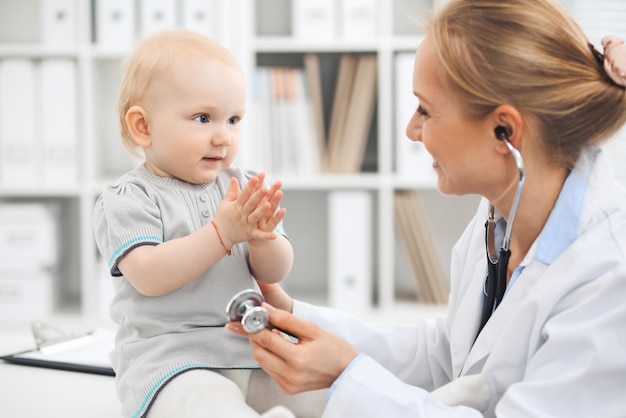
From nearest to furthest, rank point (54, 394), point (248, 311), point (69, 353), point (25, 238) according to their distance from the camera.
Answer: point (248, 311), point (54, 394), point (69, 353), point (25, 238)

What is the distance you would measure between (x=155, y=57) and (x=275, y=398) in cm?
54

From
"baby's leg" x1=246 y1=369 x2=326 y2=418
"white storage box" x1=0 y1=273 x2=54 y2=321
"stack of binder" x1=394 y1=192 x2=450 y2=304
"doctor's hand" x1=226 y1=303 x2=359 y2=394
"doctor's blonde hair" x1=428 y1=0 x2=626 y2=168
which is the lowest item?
A: "white storage box" x1=0 y1=273 x2=54 y2=321

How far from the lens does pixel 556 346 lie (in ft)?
3.24

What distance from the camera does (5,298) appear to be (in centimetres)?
294

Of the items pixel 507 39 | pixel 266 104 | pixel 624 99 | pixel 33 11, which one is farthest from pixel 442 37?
pixel 33 11

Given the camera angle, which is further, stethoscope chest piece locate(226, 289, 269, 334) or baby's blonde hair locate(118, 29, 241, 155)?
baby's blonde hair locate(118, 29, 241, 155)

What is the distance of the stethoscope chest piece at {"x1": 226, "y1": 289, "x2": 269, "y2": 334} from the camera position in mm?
966

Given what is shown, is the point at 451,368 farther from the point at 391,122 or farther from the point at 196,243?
the point at 391,122

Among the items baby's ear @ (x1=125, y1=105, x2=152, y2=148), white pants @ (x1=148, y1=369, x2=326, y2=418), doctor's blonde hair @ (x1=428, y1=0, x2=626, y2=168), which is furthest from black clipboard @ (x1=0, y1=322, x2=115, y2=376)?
doctor's blonde hair @ (x1=428, y1=0, x2=626, y2=168)

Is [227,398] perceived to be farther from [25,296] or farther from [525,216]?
[25,296]

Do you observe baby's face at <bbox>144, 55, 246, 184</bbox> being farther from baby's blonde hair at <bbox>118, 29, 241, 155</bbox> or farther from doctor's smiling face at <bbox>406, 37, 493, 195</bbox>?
doctor's smiling face at <bbox>406, 37, 493, 195</bbox>

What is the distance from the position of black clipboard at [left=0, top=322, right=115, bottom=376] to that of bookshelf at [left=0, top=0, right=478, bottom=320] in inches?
56.2

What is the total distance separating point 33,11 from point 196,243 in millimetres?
2485

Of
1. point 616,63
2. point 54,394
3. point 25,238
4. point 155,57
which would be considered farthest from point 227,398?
point 25,238
